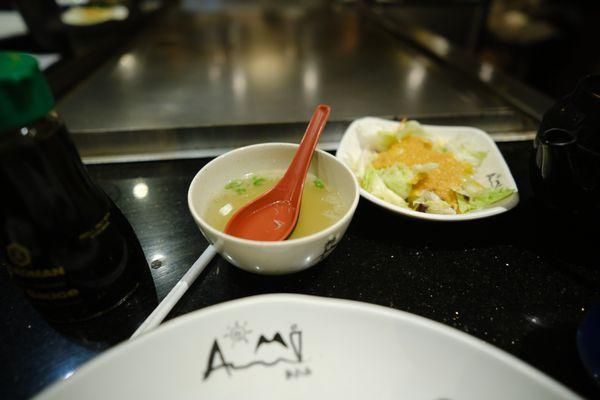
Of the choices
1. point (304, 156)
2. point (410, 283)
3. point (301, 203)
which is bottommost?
point (410, 283)

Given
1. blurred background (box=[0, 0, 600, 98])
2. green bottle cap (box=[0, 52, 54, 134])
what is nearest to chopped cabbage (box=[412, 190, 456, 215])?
green bottle cap (box=[0, 52, 54, 134])

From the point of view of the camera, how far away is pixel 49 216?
0.69m

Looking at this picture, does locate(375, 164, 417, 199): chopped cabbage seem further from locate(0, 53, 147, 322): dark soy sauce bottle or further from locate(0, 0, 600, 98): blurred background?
locate(0, 0, 600, 98): blurred background

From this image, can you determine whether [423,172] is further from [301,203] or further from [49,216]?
[49,216]

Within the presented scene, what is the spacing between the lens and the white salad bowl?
771 mm

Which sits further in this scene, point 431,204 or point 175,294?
point 431,204

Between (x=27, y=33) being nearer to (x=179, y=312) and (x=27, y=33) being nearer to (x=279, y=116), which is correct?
(x=279, y=116)

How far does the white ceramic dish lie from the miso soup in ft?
0.36

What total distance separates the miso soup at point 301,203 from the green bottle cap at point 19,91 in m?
0.47

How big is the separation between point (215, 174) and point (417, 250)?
615mm

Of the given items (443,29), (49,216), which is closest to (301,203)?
(49,216)

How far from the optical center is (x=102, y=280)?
2.57 ft

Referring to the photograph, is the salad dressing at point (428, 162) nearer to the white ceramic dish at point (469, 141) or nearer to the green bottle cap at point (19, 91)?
the white ceramic dish at point (469, 141)

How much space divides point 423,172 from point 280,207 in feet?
1.71
